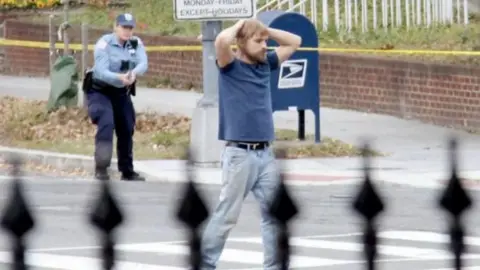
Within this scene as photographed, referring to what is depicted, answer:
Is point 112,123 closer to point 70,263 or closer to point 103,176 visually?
point 70,263

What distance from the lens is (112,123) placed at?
14320 millimetres

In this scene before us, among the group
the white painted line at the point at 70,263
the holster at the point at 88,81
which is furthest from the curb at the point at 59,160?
the white painted line at the point at 70,263

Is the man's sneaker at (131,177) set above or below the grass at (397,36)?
below

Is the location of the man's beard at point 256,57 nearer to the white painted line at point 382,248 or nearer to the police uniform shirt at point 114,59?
the white painted line at point 382,248

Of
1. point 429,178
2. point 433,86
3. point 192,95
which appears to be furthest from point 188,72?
point 429,178

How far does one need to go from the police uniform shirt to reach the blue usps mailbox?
291 cm

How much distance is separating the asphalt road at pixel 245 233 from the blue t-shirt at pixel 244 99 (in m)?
0.57

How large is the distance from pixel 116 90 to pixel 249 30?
19.7 feet

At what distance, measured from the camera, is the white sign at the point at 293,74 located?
17109 mm

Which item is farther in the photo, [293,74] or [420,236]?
[293,74]

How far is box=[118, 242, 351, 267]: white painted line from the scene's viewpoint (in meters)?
9.14

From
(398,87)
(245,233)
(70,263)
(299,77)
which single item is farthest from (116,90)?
(398,87)

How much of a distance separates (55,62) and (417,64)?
16.6 feet

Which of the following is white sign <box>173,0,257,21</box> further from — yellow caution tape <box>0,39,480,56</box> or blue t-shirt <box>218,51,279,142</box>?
blue t-shirt <box>218,51,279,142</box>
